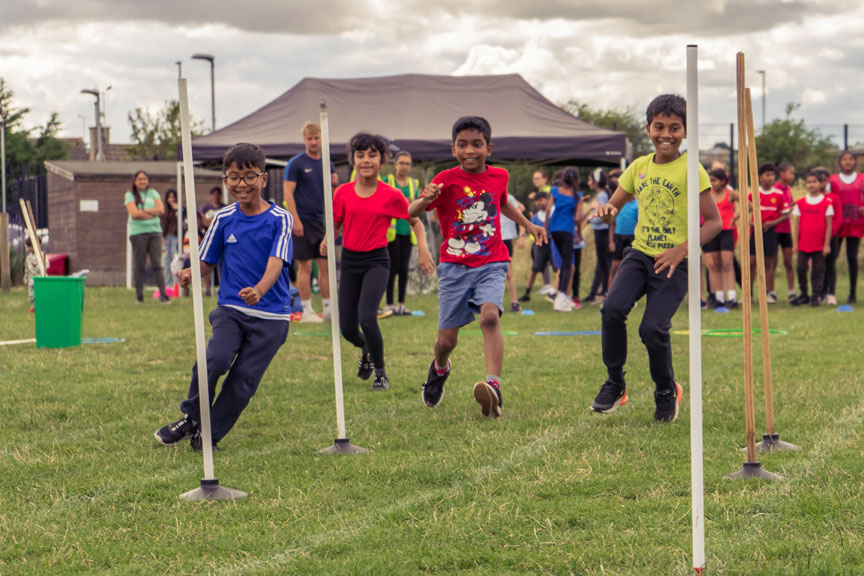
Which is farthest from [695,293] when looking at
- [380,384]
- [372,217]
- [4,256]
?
[4,256]

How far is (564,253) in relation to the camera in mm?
14695

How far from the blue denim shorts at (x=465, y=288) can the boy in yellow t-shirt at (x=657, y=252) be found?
0.73 metres

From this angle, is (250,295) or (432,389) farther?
(432,389)

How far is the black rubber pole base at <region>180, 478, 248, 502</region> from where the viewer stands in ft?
14.4

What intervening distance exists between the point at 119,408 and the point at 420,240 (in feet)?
7.77

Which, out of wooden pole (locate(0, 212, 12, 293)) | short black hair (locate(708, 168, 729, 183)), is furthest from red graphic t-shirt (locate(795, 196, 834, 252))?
wooden pole (locate(0, 212, 12, 293))

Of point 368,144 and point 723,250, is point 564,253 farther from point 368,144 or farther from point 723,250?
point 368,144

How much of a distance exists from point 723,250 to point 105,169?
16.1m

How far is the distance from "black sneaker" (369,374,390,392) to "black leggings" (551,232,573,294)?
295 inches

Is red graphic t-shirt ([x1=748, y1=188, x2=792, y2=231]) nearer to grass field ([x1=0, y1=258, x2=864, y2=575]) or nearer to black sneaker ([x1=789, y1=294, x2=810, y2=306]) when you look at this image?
black sneaker ([x1=789, y1=294, x2=810, y2=306])

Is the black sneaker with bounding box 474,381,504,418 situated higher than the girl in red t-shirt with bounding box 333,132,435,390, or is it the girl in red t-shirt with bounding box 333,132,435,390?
the girl in red t-shirt with bounding box 333,132,435,390

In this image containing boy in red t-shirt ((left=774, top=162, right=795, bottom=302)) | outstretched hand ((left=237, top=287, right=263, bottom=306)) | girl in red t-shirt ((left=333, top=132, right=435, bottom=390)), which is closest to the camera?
outstretched hand ((left=237, top=287, right=263, bottom=306))

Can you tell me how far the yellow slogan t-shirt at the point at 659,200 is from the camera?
5.96 meters

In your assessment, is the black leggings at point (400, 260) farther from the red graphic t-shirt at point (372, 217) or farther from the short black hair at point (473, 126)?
the short black hair at point (473, 126)
